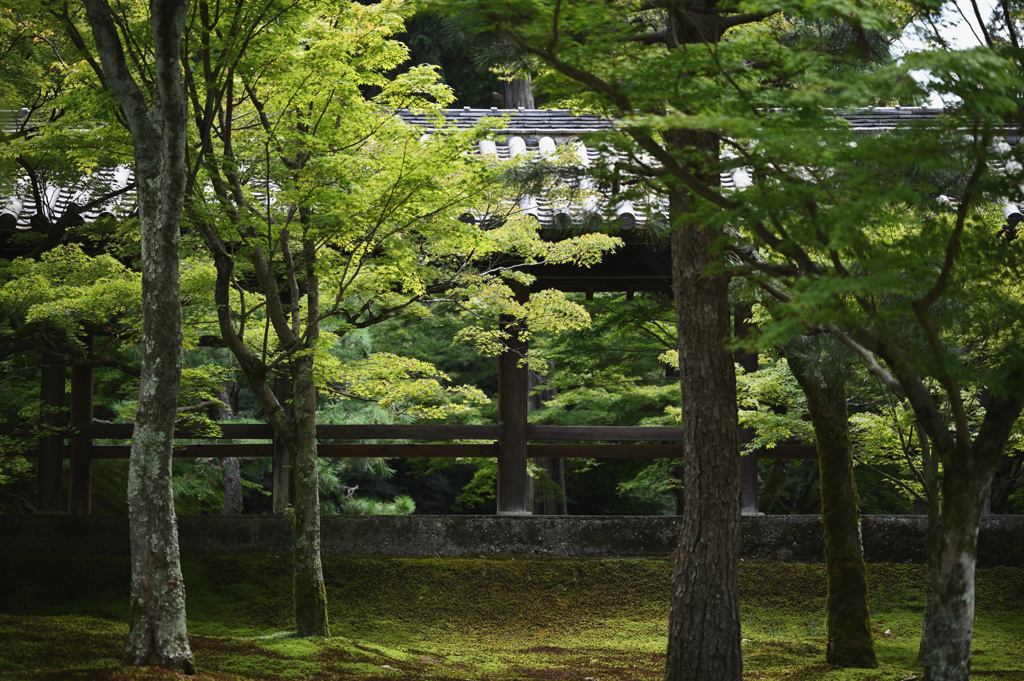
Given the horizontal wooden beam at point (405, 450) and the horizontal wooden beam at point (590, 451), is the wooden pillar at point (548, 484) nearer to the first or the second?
the horizontal wooden beam at point (590, 451)

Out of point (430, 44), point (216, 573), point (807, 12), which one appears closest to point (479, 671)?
point (216, 573)

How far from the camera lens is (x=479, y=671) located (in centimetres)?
666

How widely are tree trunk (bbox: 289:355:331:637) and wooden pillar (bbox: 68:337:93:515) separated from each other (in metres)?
3.94

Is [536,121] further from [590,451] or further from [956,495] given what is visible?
[956,495]

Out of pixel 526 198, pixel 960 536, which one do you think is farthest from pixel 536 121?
pixel 960 536

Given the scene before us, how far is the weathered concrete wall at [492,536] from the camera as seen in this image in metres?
9.30

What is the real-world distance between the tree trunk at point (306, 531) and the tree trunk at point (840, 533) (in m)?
3.73

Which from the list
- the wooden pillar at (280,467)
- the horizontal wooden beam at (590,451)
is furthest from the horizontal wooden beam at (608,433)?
the wooden pillar at (280,467)

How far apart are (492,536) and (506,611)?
90 centimetres

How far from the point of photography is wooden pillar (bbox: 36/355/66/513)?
9.52m

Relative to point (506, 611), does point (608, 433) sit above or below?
above

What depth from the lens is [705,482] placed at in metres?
5.32

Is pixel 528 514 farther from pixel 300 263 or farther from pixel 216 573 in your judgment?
pixel 300 263

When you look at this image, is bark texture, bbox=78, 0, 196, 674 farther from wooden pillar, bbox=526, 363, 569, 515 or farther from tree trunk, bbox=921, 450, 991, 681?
wooden pillar, bbox=526, 363, 569, 515
